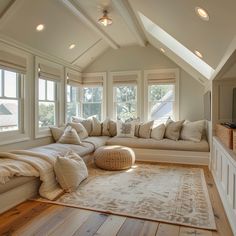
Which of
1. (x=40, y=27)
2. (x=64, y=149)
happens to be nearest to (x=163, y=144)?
(x=64, y=149)

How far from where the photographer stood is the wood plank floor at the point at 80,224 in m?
1.95

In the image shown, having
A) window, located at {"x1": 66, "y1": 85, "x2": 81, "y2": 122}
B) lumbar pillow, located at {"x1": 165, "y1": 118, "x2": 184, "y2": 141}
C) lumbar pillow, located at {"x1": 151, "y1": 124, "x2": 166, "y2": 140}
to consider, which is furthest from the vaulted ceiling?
lumbar pillow, located at {"x1": 151, "y1": 124, "x2": 166, "y2": 140}

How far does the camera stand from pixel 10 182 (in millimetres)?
2334

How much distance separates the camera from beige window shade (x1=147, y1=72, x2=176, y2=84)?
17.6 ft

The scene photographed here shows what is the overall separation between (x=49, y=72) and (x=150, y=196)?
129 inches

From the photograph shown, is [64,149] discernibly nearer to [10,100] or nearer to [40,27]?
[10,100]

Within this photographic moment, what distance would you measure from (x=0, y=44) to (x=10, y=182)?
2.25m

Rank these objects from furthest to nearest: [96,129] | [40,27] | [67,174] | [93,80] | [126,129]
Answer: [93,80] < [96,129] < [126,129] < [40,27] < [67,174]

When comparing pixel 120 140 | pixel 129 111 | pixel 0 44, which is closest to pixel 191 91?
pixel 129 111

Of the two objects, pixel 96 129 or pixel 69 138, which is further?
pixel 96 129

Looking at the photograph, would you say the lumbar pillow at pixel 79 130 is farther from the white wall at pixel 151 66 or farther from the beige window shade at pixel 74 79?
the white wall at pixel 151 66

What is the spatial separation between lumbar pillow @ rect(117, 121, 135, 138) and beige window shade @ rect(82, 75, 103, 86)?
1480 millimetres

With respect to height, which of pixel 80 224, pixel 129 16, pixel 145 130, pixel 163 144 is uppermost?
pixel 129 16

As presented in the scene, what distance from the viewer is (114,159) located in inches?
149
